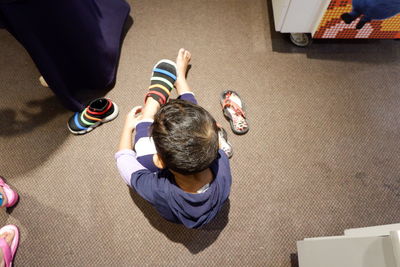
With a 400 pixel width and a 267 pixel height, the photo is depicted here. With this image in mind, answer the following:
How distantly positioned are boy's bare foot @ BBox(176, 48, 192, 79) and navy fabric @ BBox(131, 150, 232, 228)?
556 millimetres

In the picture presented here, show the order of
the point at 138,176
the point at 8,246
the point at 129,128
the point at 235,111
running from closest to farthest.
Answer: the point at 138,176
the point at 8,246
the point at 129,128
the point at 235,111

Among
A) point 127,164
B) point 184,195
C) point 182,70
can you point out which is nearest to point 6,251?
point 127,164

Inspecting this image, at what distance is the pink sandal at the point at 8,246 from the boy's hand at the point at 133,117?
584 millimetres

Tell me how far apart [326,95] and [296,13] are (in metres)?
0.42

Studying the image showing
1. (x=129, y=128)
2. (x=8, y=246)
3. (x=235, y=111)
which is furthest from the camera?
(x=235, y=111)

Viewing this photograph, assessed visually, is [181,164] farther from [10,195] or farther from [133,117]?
[10,195]

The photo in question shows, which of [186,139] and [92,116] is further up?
[186,139]

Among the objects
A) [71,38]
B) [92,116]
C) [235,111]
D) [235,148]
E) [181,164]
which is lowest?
[235,148]

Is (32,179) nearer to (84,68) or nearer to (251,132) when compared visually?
(84,68)

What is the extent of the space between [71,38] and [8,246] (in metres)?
0.82

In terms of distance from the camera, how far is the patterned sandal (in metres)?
1.21

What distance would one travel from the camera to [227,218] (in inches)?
42.8

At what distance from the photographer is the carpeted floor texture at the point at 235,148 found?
3.46ft

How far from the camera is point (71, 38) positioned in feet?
3.50
